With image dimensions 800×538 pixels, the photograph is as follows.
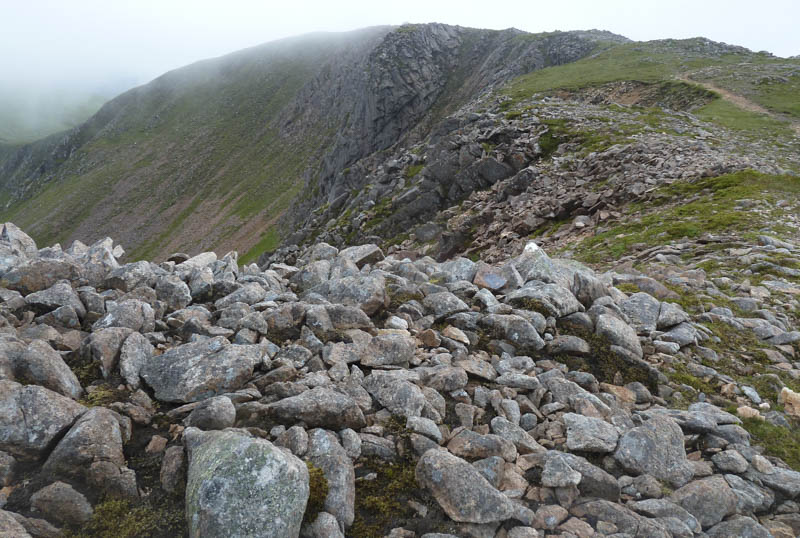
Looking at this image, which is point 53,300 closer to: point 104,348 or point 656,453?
point 104,348

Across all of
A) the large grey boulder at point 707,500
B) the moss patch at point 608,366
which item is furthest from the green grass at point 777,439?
the large grey boulder at point 707,500

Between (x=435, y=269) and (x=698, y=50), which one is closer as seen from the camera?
(x=435, y=269)

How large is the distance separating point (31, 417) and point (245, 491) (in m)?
3.12

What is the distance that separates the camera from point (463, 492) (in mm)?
5055

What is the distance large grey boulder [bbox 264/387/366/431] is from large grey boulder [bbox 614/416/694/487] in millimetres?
3808

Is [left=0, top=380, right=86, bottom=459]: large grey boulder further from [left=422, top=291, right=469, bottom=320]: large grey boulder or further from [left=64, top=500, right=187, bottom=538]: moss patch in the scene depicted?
[left=422, top=291, right=469, bottom=320]: large grey boulder

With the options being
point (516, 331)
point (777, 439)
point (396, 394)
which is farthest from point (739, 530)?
point (396, 394)

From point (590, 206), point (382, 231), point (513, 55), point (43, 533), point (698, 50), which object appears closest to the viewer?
point (43, 533)

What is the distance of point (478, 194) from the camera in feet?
118

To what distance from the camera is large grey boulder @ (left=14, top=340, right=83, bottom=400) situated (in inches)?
235

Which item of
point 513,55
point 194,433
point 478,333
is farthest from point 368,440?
point 513,55

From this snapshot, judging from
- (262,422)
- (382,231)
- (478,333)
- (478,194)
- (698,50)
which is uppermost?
(698,50)

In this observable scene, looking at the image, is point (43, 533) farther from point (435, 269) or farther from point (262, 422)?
point (435, 269)

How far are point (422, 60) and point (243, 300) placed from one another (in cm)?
12134
